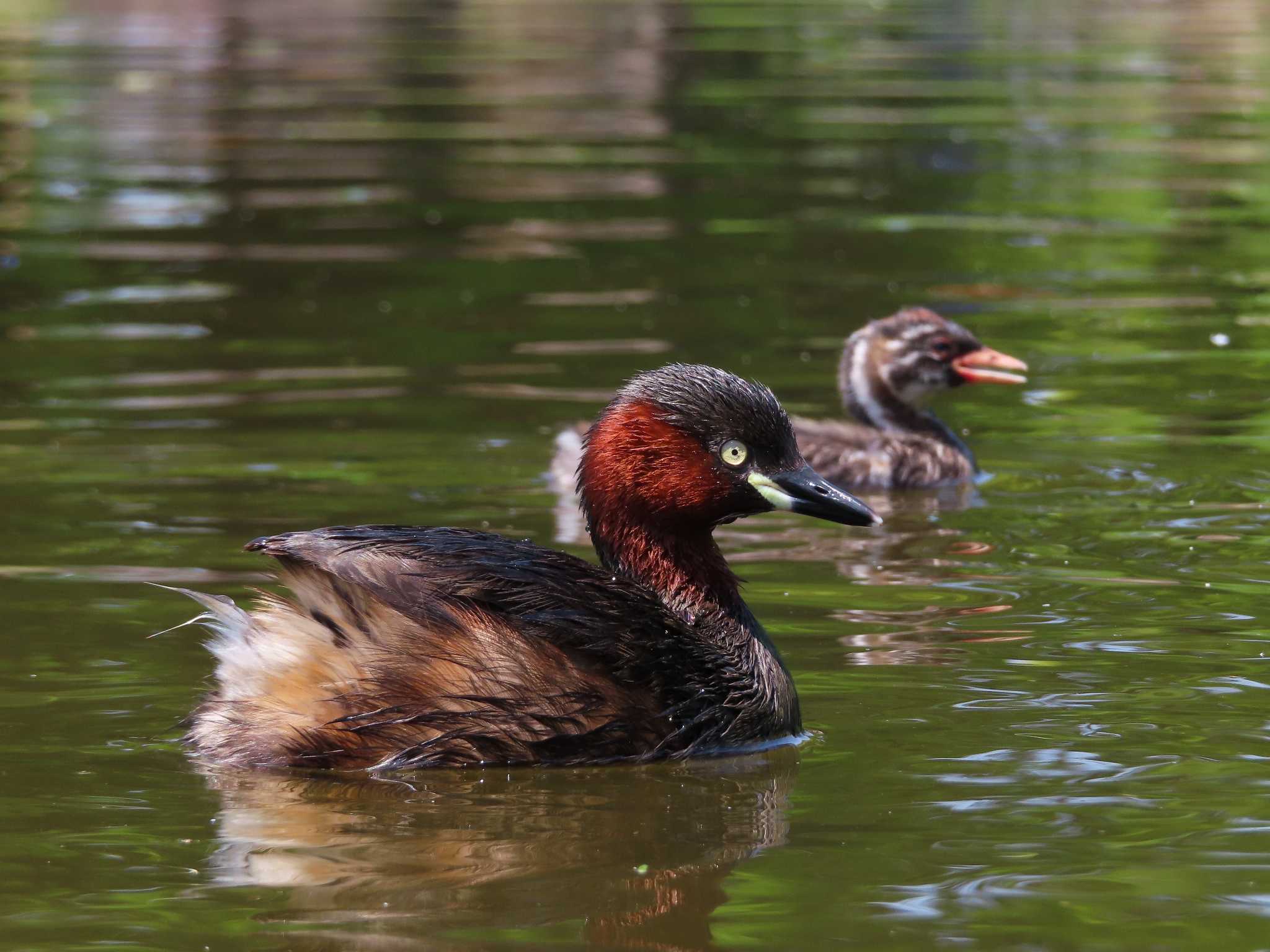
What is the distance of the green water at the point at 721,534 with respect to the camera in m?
5.57

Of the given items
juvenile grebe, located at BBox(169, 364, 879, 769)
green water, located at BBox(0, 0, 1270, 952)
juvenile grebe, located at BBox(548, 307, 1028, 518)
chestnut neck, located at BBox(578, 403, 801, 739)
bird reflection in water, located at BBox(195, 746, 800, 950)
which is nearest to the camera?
bird reflection in water, located at BBox(195, 746, 800, 950)

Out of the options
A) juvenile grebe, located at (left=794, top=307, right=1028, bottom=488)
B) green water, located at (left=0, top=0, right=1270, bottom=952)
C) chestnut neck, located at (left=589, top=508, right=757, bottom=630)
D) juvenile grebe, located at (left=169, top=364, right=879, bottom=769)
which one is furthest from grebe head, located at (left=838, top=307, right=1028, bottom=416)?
chestnut neck, located at (left=589, top=508, right=757, bottom=630)

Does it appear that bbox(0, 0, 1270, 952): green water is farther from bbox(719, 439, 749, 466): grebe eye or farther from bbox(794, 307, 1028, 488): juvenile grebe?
bbox(719, 439, 749, 466): grebe eye

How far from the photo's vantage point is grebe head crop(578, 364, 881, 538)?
22.3ft

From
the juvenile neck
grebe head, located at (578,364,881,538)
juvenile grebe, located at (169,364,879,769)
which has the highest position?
grebe head, located at (578,364,881,538)

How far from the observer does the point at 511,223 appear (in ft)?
60.7

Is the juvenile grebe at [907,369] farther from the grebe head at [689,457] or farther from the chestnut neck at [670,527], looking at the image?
the chestnut neck at [670,527]

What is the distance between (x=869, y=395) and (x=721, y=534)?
2.24 metres

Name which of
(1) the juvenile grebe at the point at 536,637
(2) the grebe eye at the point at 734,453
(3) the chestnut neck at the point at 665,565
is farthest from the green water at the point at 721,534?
(2) the grebe eye at the point at 734,453

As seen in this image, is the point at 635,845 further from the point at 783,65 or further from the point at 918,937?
the point at 783,65

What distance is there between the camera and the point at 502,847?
5.82 meters

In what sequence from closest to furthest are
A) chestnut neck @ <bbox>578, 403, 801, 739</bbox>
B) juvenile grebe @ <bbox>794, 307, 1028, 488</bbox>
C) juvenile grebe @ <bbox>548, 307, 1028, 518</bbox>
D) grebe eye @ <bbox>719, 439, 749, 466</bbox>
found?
chestnut neck @ <bbox>578, 403, 801, 739</bbox>
grebe eye @ <bbox>719, 439, 749, 466</bbox>
juvenile grebe @ <bbox>548, 307, 1028, 518</bbox>
juvenile grebe @ <bbox>794, 307, 1028, 488</bbox>

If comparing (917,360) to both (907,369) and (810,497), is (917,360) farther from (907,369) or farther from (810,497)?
(810,497)

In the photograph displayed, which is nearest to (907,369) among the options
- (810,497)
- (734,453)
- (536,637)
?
(810,497)
